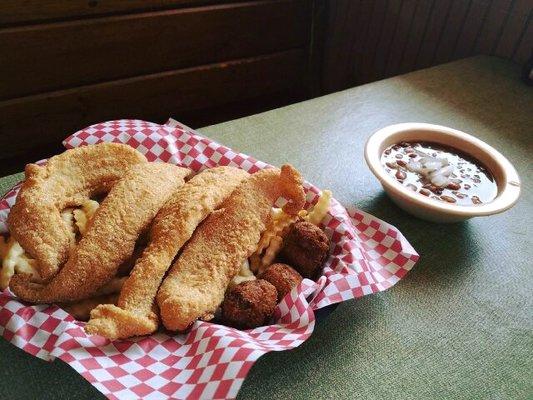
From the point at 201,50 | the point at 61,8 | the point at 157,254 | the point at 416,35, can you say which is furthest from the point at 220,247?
the point at 201,50

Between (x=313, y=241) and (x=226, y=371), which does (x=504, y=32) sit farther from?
(x=226, y=371)

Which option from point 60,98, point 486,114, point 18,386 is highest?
point 18,386

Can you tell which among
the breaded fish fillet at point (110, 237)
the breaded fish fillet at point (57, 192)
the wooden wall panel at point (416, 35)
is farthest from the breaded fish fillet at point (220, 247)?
the wooden wall panel at point (416, 35)

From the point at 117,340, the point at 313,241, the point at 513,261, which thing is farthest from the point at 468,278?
the point at 117,340

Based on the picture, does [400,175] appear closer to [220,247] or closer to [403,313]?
[403,313]

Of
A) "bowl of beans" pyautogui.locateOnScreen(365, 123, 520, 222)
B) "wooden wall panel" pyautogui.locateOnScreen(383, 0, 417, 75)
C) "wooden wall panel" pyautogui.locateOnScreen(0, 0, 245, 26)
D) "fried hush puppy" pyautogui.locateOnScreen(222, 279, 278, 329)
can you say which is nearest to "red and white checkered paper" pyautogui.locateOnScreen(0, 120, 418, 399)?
"fried hush puppy" pyautogui.locateOnScreen(222, 279, 278, 329)

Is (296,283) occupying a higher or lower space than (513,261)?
higher
